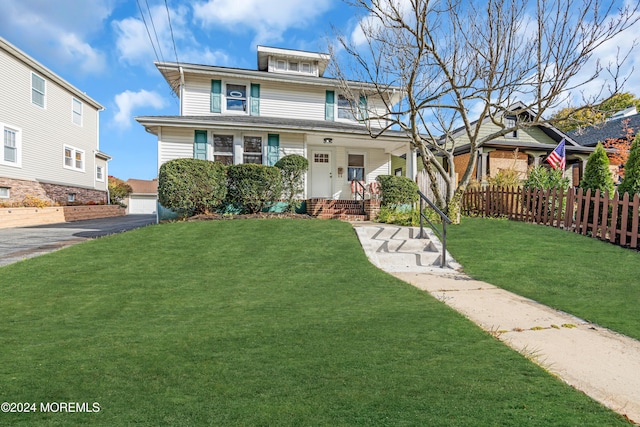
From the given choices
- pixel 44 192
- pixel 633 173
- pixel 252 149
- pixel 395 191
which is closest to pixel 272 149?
pixel 252 149

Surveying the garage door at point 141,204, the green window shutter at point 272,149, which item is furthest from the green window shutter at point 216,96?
the garage door at point 141,204

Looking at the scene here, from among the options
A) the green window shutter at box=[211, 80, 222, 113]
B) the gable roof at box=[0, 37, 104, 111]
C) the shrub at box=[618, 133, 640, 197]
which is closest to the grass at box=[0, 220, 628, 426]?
the shrub at box=[618, 133, 640, 197]

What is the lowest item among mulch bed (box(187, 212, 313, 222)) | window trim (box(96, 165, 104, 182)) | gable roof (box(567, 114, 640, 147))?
mulch bed (box(187, 212, 313, 222))

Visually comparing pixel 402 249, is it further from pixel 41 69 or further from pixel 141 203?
pixel 141 203

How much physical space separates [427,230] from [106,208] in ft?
68.3

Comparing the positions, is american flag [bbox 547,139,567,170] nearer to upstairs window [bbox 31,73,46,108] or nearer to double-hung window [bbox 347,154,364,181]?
double-hung window [bbox 347,154,364,181]

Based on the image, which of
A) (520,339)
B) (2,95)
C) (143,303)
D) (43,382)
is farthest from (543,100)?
(2,95)

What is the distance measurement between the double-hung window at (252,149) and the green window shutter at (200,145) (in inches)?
60.7

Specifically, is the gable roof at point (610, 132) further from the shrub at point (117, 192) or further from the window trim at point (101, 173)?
the shrub at point (117, 192)

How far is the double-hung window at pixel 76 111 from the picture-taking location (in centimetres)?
2022

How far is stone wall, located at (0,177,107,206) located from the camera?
1514 cm

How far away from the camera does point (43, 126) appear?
17.5 m

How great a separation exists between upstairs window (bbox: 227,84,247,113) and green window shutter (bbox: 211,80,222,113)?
0.40m

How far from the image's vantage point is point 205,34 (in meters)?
12.1
